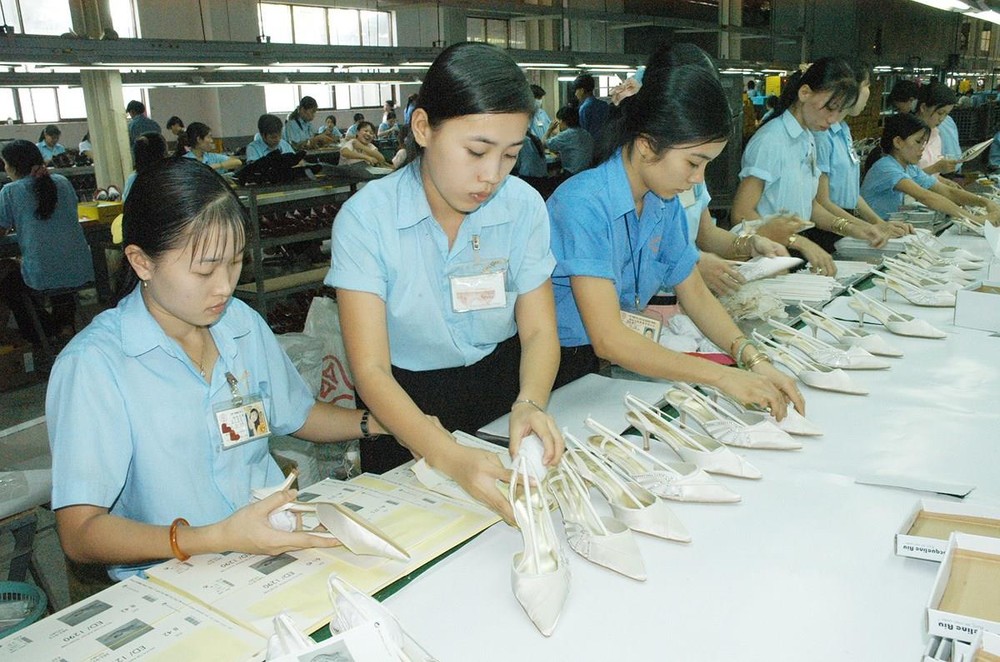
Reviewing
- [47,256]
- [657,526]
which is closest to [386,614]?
[657,526]

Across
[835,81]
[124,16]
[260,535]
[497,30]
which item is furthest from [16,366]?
[497,30]

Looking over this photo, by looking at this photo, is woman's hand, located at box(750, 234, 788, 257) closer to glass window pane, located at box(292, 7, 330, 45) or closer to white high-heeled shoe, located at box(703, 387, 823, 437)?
white high-heeled shoe, located at box(703, 387, 823, 437)

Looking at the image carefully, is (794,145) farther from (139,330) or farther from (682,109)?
(139,330)

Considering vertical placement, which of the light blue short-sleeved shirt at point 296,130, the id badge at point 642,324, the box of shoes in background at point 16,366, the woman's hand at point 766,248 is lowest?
the box of shoes in background at point 16,366

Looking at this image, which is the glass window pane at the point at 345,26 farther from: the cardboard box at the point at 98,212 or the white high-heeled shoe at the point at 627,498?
the white high-heeled shoe at the point at 627,498

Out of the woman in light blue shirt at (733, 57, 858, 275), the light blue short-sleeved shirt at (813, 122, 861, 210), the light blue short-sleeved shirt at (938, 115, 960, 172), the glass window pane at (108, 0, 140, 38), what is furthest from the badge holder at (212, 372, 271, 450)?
the glass window pane at (108, 0, 140, 38)

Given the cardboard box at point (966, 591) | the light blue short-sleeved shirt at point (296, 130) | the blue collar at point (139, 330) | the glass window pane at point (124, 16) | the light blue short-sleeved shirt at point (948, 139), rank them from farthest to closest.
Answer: the glass window pane at point (124, 16) → the light blue short-sleeved shirt at point (296, 130) → the light blue short-sleeved shirt at point (948, 139) → the blue collar at point (139, 330) → the cardboard box at point (966, 591)

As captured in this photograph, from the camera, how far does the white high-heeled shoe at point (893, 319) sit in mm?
2242

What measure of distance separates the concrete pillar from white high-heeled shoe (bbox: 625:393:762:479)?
314 inches

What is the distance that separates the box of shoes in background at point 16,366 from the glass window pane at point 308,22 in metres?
9.03

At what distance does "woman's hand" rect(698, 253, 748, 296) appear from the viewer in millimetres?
2434

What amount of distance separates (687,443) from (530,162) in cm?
667

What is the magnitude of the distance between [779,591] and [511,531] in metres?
0.40

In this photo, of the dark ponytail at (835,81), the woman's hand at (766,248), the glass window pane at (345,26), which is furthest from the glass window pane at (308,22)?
the woman's hand at (766,248)
